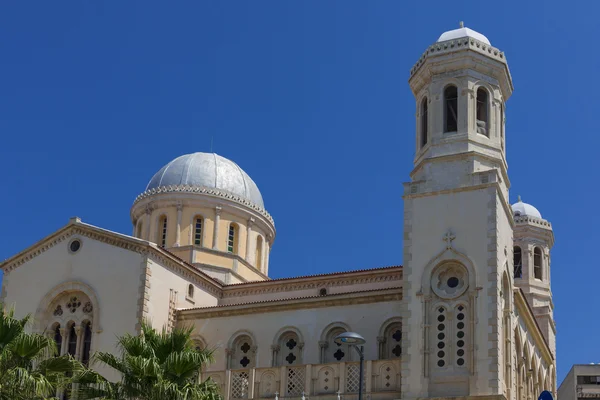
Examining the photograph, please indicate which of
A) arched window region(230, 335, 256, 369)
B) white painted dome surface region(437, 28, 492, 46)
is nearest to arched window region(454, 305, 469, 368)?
arched window region(230, 335, 256, 369)

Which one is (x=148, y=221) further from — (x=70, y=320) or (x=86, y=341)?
(x=86, y=341)

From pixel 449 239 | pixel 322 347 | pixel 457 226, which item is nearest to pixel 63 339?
pixel 322 347

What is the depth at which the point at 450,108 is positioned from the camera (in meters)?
38.2

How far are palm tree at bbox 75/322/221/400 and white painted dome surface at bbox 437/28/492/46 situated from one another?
1726 centimetres

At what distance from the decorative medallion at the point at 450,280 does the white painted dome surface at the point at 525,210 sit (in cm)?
1622

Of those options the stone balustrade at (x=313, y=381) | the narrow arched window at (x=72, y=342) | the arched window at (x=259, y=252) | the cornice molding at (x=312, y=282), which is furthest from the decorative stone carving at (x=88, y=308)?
the arched window at (x=259, y=252)

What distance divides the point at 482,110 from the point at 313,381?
1180 centimetres

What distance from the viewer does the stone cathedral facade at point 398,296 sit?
34375 millimetres

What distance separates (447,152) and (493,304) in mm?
6066

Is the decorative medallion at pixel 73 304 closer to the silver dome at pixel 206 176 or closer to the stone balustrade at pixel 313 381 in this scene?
the stone balustrade at pixel 313 381

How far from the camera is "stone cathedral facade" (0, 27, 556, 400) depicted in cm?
3438

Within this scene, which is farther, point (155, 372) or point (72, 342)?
point (72, 342)

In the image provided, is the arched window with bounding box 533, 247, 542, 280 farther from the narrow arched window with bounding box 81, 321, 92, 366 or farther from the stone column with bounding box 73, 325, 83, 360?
the stone column with bounding box 73, 325, 83, 360

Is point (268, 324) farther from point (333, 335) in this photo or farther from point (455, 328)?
point (455, 328)
